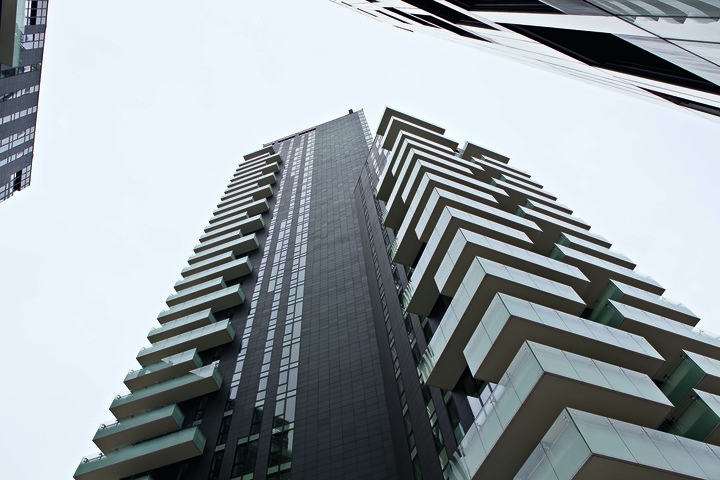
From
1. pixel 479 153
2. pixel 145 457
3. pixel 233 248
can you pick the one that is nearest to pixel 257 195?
pixel 233 248

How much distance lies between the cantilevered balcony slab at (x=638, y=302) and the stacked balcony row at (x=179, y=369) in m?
25.3

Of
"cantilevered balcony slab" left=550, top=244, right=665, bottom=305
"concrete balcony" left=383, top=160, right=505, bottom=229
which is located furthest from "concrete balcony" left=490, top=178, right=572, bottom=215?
"cantilevered balcony slab" left=550, top=244, right=665, bottom=305

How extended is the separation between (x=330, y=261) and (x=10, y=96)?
43705 mm

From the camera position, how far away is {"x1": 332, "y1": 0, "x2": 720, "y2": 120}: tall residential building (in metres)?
6.29

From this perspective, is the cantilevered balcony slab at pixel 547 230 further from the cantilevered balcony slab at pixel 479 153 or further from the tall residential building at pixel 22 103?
the tall residential building at pixel 22 103

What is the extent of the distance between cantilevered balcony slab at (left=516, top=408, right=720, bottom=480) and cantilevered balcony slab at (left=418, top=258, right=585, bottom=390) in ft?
18.4

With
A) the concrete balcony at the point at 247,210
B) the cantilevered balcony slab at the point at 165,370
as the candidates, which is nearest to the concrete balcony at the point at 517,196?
the cantilevered balcony slab at the point at 165,370

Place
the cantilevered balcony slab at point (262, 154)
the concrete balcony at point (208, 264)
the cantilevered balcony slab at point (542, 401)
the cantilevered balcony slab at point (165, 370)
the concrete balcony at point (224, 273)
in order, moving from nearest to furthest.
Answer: the cantilevered balcony slab at point (542, 401) → the cantilevered balcony slab at point (165, 370) → the concrete balcony at point (224, 273) → the concrete balcony at point (208, 264) → the cantilevered balcony slab at point (262, 154)

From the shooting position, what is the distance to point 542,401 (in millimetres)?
13117

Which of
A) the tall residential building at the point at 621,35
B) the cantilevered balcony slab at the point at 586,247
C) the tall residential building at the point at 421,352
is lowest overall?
the tall residential building at the point at 421,352

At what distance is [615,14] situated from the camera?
7.57 metres

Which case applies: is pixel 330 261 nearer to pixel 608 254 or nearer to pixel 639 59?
pixel 608 254

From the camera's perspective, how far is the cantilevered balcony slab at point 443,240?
2134 cm

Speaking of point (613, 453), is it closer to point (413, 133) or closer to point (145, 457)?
point (145, 457)
